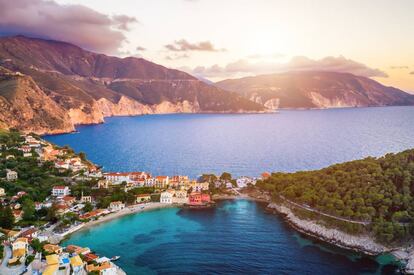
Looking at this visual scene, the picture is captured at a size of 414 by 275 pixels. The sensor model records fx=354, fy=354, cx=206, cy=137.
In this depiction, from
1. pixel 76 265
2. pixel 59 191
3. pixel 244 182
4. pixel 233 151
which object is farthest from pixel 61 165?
pixel 233 151

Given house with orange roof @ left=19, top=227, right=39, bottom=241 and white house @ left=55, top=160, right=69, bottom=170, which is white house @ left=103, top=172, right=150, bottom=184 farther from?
house with orange roof @ left=19, top=227, right=39, bottom=241

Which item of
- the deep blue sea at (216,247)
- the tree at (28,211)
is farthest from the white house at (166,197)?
the tree at (28,211)

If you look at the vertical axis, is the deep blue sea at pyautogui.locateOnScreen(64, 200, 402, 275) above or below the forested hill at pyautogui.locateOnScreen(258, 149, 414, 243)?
below

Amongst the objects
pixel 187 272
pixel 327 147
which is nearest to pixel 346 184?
pixel 187 272

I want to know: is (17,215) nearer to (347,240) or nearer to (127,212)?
(127,212)

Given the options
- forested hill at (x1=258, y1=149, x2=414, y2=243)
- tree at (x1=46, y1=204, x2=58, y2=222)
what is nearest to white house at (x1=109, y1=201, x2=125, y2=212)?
tree at (x1=46, y1=204, x2=58, y2=222)

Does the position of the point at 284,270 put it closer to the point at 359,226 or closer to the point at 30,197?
the point at 359,226

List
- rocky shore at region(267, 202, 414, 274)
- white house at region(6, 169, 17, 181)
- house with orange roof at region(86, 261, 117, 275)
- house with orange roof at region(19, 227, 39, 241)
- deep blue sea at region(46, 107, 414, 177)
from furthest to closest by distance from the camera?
deep blue sea at region(46, 107, 414, 177) → white house at region(6, 169, 17, 181) → house with orange roof at region(19, 227, 39, 241) → rocky shore at region(267, 202, 414, 274) → house with orange roof at region(86, 261, 117, 275)
